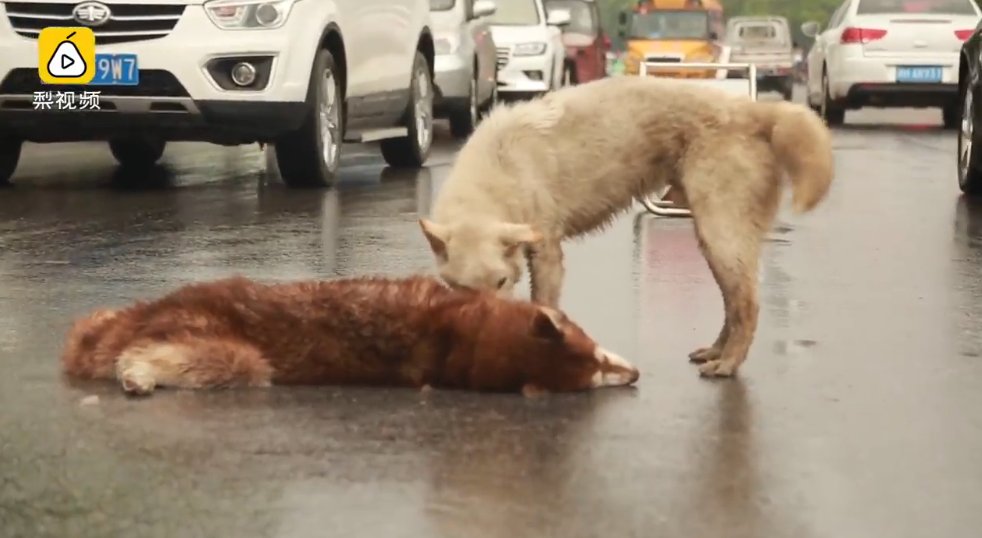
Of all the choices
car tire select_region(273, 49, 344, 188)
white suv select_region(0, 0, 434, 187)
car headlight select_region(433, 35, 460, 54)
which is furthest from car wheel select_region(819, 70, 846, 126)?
white suv select_region(0, 0, 434, 187)

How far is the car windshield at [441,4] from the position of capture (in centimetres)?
1825

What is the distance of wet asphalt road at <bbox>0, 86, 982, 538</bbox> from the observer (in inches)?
149

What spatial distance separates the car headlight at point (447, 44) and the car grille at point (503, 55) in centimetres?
671

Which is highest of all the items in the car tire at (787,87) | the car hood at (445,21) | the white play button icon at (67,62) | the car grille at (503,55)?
the white play button icon at (67,62)

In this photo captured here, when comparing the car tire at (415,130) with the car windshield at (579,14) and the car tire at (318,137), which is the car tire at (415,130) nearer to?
the car tire at (318,137)

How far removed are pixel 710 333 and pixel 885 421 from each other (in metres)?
1.55

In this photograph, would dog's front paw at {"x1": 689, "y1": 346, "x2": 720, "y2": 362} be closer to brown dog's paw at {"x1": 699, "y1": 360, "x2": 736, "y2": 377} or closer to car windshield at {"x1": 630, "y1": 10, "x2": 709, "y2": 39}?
brown dog's paw at {"x1": 699, "y1": 360, "x2": 736, "y2": 377}

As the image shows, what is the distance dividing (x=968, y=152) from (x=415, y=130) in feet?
15.7

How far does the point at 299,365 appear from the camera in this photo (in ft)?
16.8

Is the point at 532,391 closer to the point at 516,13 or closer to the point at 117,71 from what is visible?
the point at 117,71

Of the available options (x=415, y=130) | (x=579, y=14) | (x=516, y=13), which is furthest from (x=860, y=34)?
(x=579, y=14)

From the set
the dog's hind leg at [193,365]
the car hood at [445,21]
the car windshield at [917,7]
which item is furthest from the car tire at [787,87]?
the dog's hind leg at [193,365]

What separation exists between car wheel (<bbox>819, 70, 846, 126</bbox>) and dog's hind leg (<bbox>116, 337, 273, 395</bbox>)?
1807cm

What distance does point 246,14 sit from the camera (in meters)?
11.1
